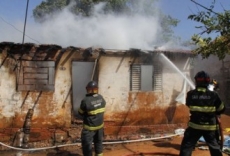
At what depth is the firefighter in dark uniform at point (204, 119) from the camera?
5.41 m

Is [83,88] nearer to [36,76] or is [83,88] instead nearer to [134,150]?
[36,76]

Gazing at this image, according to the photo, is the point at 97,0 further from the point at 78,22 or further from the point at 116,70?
the point at 116,70

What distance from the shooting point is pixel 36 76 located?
939 centimetres

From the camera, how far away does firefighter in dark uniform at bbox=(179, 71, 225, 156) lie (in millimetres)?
5414

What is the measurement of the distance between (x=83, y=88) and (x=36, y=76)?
1764 mm

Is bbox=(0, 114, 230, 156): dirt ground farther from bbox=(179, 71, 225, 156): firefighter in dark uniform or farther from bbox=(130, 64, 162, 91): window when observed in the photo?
bbox=(179, 71, 225, 156): firefighter in dark uniform

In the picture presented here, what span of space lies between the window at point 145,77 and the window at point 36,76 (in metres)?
3.17

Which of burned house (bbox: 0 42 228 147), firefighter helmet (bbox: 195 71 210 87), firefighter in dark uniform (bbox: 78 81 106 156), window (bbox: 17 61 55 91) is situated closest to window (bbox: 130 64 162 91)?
burned house (bbox: 0 42 228 147)

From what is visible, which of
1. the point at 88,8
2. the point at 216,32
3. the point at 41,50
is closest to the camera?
the point at 216,32

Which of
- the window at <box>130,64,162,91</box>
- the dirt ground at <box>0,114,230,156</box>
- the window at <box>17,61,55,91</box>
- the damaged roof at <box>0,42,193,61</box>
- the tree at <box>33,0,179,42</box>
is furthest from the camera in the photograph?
the tree at <box>33,0,179,42</box>

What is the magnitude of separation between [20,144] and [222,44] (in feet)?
24.1

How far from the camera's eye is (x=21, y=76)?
30.2 feet

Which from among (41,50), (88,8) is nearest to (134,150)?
(41,50)

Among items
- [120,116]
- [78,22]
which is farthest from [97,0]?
[120,116]
